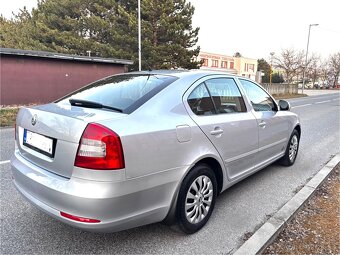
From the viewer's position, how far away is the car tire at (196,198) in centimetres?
274

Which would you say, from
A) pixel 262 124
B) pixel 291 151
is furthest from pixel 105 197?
pixel 291 151

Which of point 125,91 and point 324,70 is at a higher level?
point 324,70

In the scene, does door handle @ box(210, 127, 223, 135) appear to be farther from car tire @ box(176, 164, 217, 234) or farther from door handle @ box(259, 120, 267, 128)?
door handle @ box(259, 120, 267, 128)

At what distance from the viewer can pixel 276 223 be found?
3041 millimetres

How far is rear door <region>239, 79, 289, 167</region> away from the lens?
3930mm

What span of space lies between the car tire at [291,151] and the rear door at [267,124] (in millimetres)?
342

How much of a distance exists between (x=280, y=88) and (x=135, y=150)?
A: 3454 centimetres

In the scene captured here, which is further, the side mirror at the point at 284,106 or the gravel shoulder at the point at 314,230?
the side mirror at the point at 284,106

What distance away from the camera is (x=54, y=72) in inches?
614

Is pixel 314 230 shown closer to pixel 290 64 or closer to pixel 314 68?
pixel 290 64

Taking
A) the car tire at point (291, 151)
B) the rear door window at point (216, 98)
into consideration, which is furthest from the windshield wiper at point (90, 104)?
the car tire at point (291, 151)

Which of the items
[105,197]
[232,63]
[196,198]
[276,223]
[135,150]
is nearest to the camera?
[105,197]

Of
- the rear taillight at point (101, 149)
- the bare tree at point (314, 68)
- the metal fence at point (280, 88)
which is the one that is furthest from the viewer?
the bare tree at point (314, 68)

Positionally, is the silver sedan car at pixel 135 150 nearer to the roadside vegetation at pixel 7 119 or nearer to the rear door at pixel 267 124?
the rear door at pixel 267 124
